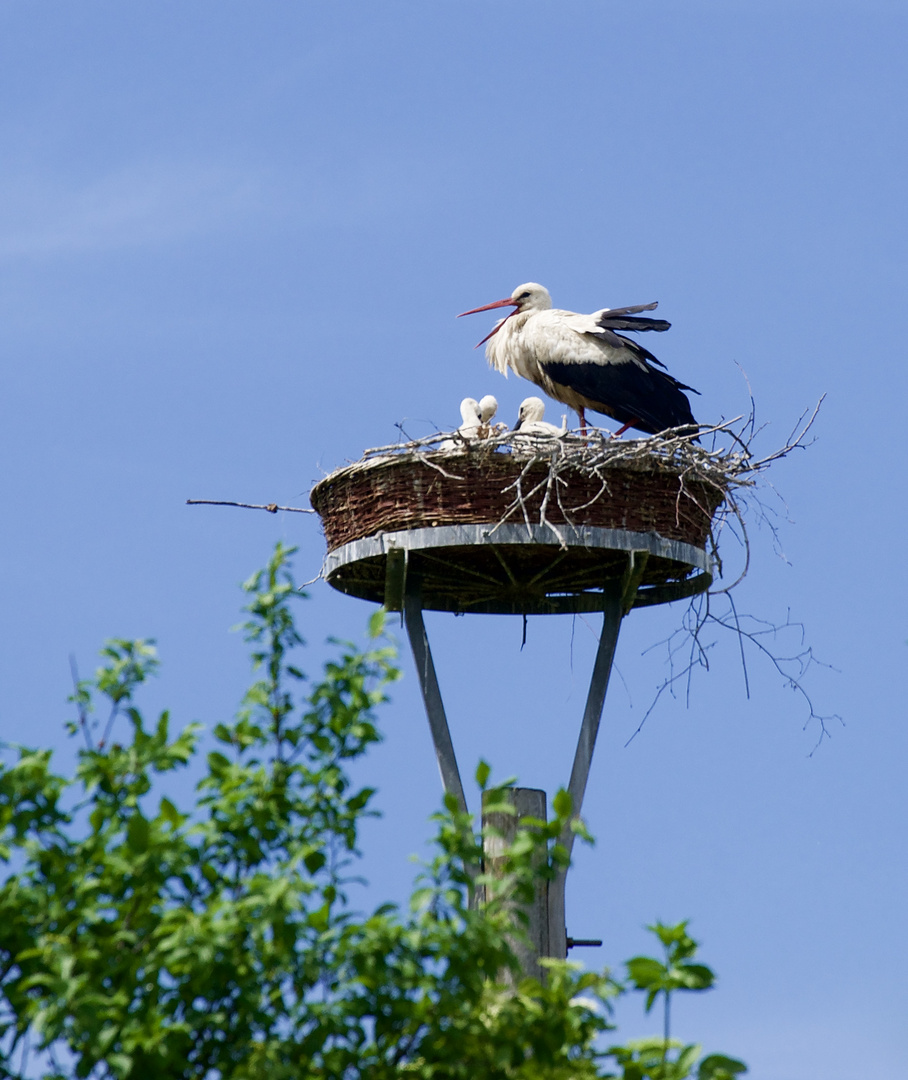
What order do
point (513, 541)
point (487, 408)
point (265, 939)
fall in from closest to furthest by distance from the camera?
point (265, 939) → point (513, 541) → point (487, 408)

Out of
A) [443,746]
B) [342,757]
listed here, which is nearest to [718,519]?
[443,746]

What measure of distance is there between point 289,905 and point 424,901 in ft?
1.26

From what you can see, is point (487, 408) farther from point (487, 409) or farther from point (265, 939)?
point (265, 939)

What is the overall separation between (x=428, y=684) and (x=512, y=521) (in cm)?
115

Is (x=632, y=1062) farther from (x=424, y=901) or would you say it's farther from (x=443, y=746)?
(x=443, y=746)

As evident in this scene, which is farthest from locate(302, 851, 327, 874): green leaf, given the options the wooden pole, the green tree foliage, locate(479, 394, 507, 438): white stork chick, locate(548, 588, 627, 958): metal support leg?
locate(479, 394, 507, 438): white stork chick

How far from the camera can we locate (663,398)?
10086 millimetres

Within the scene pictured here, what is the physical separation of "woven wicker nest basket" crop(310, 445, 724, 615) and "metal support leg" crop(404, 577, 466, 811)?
0.07 m

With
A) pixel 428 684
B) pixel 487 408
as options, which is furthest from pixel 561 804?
pixel 487 408

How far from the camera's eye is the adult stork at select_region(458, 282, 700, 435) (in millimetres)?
10070

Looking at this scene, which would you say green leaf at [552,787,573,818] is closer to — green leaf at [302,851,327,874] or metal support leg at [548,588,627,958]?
green leaf at [302,851,327,874]

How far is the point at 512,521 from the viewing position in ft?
27.1

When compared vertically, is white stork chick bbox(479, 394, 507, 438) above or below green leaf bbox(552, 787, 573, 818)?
above

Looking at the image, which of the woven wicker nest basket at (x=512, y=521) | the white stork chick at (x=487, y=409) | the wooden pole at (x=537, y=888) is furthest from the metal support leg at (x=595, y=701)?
the white stork chick at (x=487, y=409)
